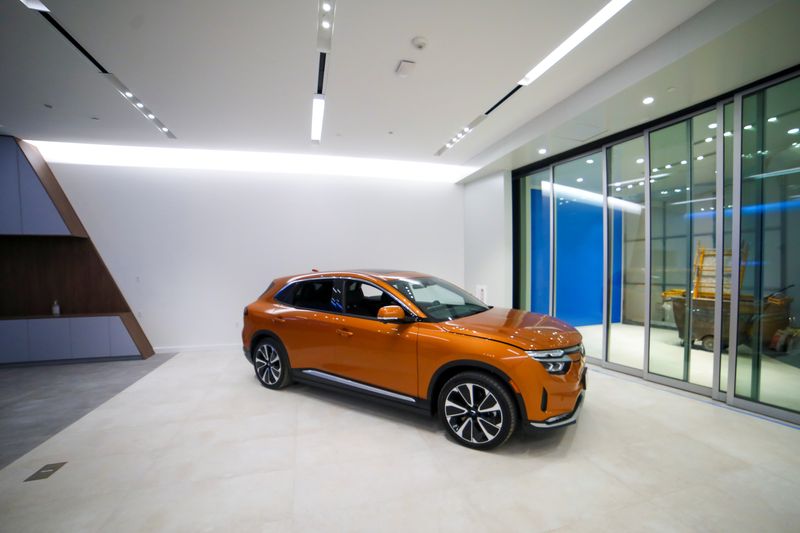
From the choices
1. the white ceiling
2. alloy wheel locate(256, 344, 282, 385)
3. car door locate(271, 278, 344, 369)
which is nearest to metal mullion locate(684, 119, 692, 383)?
the white ceiling

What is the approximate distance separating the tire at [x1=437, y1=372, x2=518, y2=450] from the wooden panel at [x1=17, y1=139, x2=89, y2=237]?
20.8ft

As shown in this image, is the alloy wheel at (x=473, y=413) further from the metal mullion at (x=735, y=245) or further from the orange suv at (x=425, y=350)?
the metal mullion at (x=735, y=245)

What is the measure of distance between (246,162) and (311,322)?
157 inches

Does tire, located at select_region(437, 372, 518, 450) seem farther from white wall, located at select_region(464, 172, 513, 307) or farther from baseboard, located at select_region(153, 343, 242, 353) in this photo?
Answer: baseboard, located at select_region(153, 343, 242, 353)

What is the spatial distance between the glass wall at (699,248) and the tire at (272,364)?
14.3 feet

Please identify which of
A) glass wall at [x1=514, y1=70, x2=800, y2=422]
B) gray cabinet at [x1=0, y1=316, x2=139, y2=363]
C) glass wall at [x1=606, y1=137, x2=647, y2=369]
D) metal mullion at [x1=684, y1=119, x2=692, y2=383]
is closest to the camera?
glass wall at [x1=514, y1=70, x2=800, y2=422]

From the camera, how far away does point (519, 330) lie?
8.50ft

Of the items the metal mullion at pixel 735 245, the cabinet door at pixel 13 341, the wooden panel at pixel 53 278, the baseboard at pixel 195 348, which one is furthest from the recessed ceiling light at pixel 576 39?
the cabinet door at pixel 13 341

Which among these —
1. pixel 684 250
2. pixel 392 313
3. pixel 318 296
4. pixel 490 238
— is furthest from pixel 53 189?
pixel 684 250

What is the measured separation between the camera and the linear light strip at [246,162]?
209 inches

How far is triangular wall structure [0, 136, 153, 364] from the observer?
4805 millimetres

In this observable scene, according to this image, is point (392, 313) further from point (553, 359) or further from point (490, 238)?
point (490, 238)

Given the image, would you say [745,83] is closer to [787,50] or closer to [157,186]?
[787,50]

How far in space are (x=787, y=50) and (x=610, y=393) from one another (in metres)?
3.45
